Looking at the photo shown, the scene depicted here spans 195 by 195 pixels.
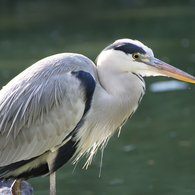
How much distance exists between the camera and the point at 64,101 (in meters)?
3.29

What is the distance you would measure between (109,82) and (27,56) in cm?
834

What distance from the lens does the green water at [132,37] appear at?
5.34 metres

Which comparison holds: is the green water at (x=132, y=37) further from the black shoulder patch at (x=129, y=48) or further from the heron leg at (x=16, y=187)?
the black shoulder patch at (x=129, y=48)

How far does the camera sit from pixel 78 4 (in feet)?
67.4

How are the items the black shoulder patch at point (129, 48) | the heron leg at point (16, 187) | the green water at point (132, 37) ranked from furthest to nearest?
1. the green water at point (132, 37)
2. the heron leg at point (16, 187)
3. the black shoulder patch at point (129, 48)

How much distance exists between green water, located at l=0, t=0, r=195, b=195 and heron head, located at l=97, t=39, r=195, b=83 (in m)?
2.07

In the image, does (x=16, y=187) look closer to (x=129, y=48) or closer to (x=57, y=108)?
(x=57, y=108)

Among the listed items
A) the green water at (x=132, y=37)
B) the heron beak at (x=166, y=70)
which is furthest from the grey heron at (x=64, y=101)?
the green water at (x=132, y=37)

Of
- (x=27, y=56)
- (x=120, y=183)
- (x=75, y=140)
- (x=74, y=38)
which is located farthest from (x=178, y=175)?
(x=74, y=38)

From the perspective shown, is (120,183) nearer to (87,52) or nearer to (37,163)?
(37,163)

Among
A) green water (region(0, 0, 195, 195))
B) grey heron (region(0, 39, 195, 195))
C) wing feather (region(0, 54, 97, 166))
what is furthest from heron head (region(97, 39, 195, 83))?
green water (region(0, 0, 195, 195))

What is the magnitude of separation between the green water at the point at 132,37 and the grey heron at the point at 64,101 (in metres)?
1.75

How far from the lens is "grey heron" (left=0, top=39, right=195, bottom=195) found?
10.8ft

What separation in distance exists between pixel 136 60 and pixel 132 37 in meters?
9.29
